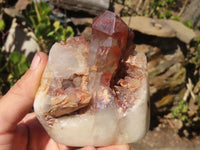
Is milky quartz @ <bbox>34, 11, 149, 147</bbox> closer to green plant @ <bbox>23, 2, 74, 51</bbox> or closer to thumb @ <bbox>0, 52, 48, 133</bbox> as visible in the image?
thumb @ <bbox>0, 52, 48, 133</bbox>

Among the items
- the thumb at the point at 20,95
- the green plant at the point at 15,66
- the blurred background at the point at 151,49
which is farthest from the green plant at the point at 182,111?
the thumb at the point at 20,95

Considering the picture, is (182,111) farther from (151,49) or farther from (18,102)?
(18,102)

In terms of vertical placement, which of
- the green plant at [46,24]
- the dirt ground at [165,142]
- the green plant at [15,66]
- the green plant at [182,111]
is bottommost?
the dirt ground at [165,142]

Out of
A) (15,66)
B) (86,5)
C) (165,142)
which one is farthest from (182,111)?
(15,66)

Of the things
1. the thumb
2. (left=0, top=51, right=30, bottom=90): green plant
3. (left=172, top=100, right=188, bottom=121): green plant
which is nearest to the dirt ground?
(left=172, top=100, right=188, bottom=121): green plant

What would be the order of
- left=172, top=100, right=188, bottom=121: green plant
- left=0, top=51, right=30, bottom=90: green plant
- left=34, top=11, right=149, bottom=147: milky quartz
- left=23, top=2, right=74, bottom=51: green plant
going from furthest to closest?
left=172, top=100, right=188, bottom=121: green plant < left=23, top=2, right=74, bottom=51: green plant < left=0, top=51, right=30, bottom=90: green plant < left=34, top=11, right=149, bottom=147: milky quartz

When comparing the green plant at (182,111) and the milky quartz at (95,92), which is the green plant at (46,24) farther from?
the green plant at (182,111)

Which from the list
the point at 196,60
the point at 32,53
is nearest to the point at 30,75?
the point at 32,53
